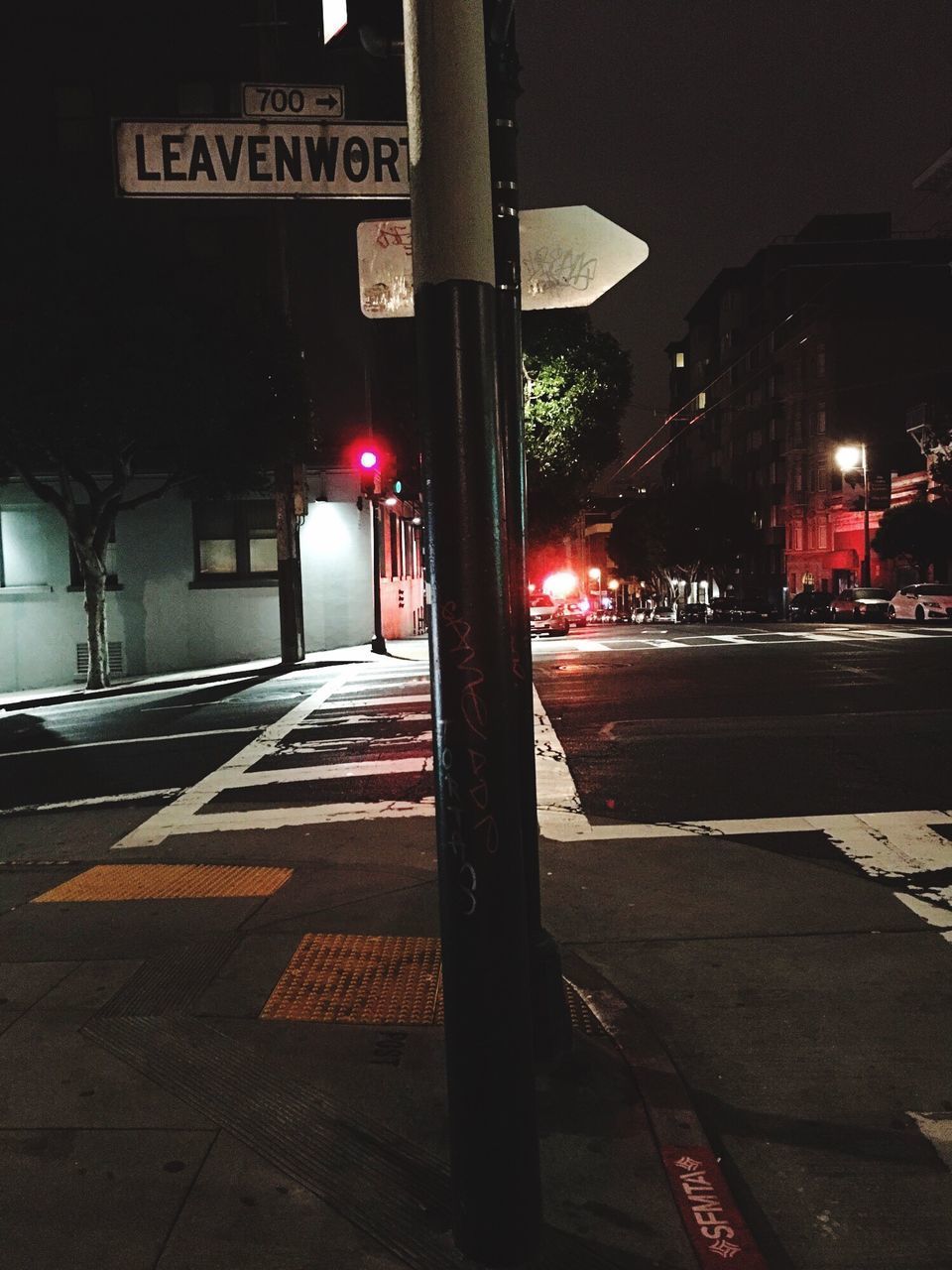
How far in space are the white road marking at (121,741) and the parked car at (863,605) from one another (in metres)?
38.2

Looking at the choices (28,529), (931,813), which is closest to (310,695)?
(931,813)

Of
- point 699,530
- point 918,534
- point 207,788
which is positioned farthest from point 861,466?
point 207,788

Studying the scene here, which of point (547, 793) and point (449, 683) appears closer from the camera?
point (449, 683)

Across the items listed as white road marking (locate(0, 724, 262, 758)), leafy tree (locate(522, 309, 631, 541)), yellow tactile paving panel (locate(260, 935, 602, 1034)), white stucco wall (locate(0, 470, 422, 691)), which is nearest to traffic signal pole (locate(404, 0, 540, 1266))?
yellow tactile paving panel (locate(260, 935, 602, 1034))

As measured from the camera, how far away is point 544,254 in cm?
426

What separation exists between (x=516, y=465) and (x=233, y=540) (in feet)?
79.6

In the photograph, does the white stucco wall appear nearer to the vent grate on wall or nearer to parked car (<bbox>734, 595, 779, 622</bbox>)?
the vent grate on wall

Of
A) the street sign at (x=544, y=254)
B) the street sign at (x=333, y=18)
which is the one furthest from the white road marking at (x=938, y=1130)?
the street sign at (x=333, y=18)

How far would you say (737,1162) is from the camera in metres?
3.42

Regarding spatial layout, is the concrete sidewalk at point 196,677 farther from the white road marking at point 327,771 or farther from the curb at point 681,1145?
the curb at point 681,1145

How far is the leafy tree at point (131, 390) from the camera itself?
18641 millimetres

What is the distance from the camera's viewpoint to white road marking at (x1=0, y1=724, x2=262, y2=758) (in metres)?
12.8

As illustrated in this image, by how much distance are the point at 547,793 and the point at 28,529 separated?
69.1 ft

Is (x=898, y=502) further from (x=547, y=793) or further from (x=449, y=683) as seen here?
(x=449, y=683)
